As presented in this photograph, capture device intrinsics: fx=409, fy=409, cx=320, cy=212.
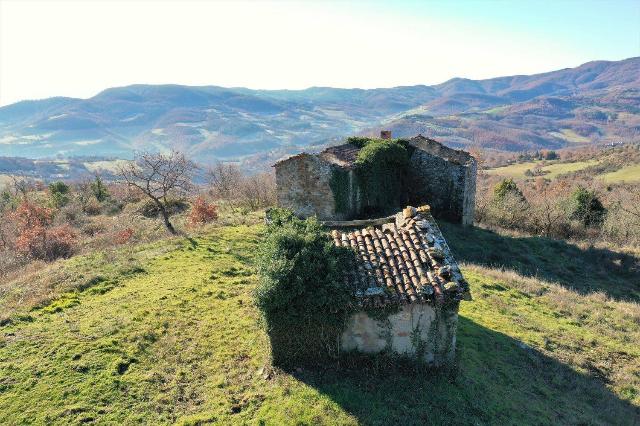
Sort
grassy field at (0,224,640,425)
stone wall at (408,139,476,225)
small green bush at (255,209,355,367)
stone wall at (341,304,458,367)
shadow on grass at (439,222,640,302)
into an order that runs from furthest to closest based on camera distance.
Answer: stone wall at (408,139,476,225) → shadow on grass at (439,222,640,302) → stone wall at (341,304,458,367) → small green bush at (255,209,355,367) → grassy field at (0,224,640,425)

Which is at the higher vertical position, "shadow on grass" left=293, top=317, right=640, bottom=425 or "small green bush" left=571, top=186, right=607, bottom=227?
"shadow on grass" left=293, top=317, right=640, bottom=425

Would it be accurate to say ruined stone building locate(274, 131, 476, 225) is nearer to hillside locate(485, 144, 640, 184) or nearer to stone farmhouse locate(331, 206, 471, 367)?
stone farmhouse locate(331, 206, 471, 367)

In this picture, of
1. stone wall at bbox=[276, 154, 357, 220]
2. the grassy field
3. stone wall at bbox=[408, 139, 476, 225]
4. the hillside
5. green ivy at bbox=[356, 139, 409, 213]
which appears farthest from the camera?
the hillside

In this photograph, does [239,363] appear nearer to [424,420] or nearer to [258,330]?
[258,330]

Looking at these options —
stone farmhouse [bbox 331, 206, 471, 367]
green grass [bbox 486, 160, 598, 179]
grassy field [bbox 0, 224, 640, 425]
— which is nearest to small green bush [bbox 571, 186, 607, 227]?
grassy field [bbox 0, 224, 640, 425]

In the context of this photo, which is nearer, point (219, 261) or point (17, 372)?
point (17, 372)

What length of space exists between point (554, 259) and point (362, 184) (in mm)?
13468

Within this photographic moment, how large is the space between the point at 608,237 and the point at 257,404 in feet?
120

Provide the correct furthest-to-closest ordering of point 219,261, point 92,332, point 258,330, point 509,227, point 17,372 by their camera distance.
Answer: point 509,227
point 219,261
point 258,330
point 92,332
point 17,372

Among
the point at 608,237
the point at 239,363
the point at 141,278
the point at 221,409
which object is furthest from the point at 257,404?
the point at 608,237

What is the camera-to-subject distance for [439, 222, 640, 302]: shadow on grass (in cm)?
2372

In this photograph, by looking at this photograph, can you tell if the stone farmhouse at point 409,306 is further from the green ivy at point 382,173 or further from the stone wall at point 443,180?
the stone wall at point 443,180

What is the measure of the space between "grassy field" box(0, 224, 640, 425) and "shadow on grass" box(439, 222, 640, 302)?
4668mm

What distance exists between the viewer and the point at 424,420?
864 cm
